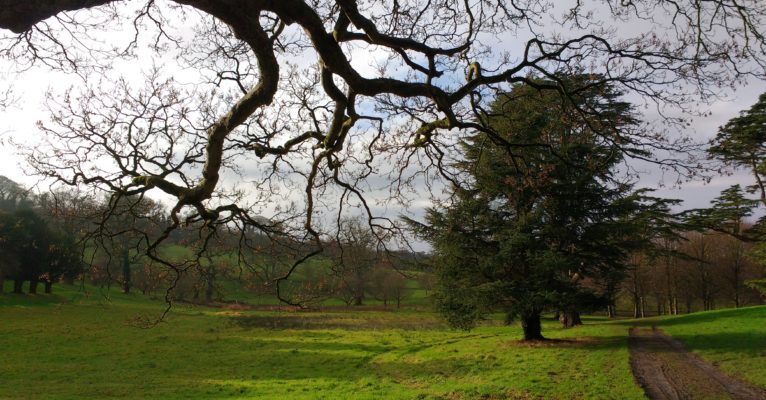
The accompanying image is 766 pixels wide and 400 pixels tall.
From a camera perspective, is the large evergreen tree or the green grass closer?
the green grass

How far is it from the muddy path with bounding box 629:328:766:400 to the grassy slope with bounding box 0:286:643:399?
19.8 inches

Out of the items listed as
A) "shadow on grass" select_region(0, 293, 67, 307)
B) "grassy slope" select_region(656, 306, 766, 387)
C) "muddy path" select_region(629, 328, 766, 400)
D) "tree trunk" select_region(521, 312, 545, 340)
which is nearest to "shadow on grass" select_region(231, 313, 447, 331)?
"tree trunk" select_region(521, 312, 545, 340)

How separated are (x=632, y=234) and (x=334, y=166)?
1666 centimetres

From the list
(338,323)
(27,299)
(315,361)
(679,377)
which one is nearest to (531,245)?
(679,377)

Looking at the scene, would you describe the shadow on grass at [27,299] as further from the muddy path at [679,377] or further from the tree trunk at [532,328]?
the muddy path at [679,377]

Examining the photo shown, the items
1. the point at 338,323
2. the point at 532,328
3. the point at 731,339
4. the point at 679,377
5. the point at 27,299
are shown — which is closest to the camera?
the point at 679,377

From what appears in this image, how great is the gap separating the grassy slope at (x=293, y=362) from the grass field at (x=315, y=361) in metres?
0.04

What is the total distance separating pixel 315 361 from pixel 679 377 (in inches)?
529

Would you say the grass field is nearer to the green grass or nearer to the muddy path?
the green grass

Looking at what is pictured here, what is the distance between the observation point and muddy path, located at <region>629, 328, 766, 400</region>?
9.90 meters

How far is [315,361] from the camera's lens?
19625mm

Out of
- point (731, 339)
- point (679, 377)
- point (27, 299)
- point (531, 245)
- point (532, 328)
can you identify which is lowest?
point (27, 299)

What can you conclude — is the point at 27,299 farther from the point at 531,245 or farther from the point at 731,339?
the point at 731,339

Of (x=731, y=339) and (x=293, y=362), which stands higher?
(x=731, y=339)
